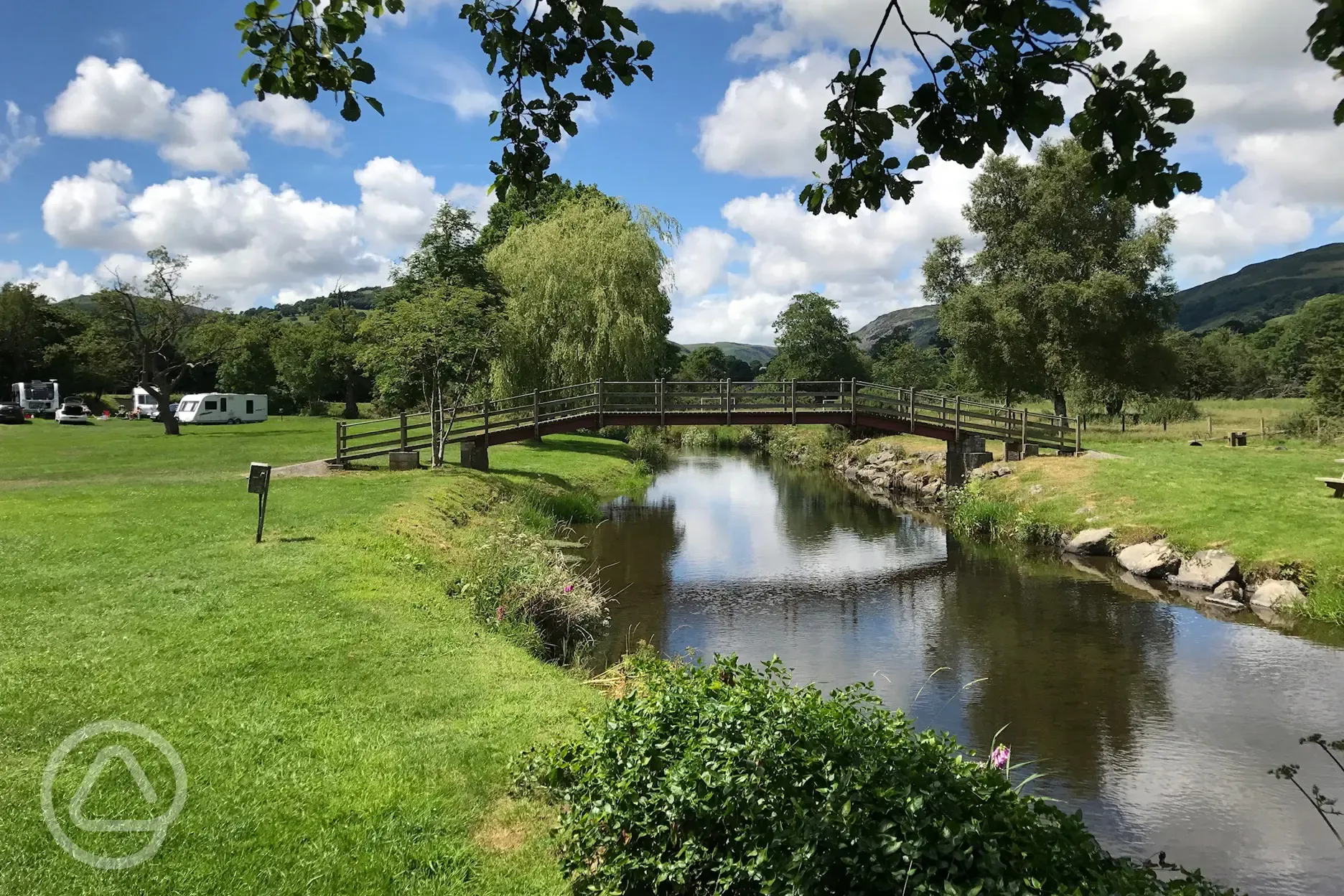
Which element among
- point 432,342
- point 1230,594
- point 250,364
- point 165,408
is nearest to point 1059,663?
point 1230,594

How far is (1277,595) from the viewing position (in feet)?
46.7

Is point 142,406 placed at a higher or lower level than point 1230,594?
higher

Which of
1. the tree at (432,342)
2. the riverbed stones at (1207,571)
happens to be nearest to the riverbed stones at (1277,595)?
the riverbed stones at (1207,571)

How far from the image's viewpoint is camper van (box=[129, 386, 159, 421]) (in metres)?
57.4

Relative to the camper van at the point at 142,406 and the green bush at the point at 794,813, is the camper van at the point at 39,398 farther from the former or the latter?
the green bush at the point at 794,813

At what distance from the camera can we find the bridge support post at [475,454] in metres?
24.3

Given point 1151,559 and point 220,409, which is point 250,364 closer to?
point 220,409

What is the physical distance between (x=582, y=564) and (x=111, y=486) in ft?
33.4

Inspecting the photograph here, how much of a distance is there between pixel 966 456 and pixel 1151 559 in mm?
11467

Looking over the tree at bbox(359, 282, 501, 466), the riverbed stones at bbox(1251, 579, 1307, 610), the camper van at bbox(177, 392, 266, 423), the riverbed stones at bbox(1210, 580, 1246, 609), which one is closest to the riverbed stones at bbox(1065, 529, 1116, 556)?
the riverbed stones at bbox(1210, 580, 1246, 609)

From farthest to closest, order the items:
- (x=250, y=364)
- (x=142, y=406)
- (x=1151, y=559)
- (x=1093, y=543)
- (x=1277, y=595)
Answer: (x=250, y=364) < (x=142, y=406) < (x=1093, y=543) < (x=1151, y=559) < (x=1277, y=595)

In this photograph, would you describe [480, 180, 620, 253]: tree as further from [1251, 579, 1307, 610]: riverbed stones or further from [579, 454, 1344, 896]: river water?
[1251, 579, 1307, 610]: riverbed stones

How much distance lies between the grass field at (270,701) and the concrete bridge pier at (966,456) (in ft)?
65.6

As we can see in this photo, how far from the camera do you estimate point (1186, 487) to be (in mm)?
20156
